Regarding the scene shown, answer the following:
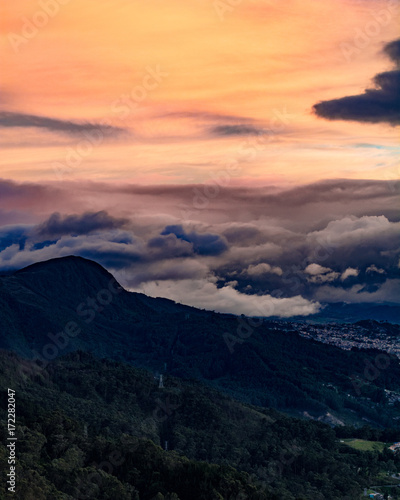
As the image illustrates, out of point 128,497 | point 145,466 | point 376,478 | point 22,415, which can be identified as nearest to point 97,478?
point 128,497

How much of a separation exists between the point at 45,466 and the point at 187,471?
2737 cm

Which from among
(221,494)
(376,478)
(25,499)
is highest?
(25,499)

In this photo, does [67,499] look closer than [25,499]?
No

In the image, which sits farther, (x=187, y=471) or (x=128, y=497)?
(x=187, y=471)

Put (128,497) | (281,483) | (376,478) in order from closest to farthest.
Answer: (128,497) < (281,483) < (376,478)

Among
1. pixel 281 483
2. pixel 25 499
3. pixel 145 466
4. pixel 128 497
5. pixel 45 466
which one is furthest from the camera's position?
pixel 281 483

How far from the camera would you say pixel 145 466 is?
472 feet

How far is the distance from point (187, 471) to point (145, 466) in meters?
9.75

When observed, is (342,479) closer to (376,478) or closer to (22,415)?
(376,478)

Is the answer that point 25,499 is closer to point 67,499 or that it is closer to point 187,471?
point 67,499

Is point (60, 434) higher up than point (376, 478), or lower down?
higher up

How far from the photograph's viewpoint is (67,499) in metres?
114

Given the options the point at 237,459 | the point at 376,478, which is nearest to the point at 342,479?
the point at 376,478

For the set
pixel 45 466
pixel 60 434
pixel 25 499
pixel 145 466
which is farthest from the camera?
pixel 60 434
